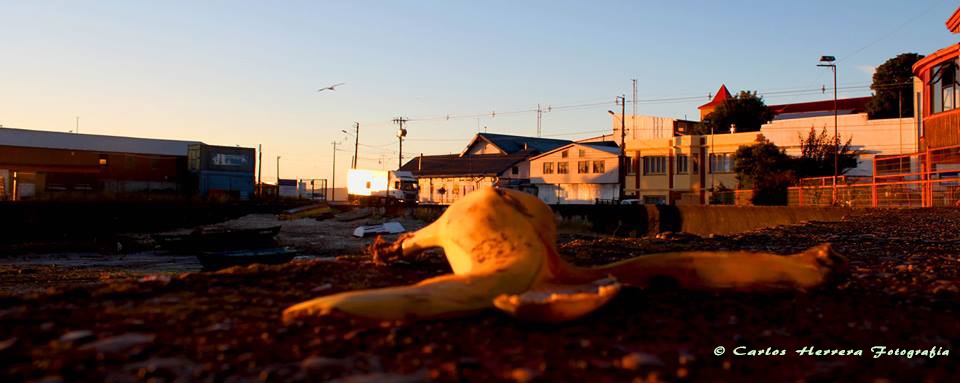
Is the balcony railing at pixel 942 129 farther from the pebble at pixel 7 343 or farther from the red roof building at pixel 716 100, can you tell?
the red roof building at pixel 716 100

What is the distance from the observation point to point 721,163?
58.3 m

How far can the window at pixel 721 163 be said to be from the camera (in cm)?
5756

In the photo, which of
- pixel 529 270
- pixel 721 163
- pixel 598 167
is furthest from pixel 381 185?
pixel 529 270

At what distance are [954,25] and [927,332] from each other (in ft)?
80.6

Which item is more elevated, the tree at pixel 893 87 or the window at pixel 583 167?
the tree at pixel 893 87

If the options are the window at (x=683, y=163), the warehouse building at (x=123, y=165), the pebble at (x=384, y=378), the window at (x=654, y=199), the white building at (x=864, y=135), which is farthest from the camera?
the window at (x=654, y=199)

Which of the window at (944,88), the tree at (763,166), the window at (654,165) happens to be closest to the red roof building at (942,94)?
the window at (944,88)

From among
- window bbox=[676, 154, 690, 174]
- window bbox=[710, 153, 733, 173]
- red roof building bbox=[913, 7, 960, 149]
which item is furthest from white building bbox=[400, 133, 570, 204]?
red roof building bbox=[913, 7, 960, 149]

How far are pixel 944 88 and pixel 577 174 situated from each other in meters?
42.9

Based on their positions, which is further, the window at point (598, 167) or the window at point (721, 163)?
the window at point (598, 167)

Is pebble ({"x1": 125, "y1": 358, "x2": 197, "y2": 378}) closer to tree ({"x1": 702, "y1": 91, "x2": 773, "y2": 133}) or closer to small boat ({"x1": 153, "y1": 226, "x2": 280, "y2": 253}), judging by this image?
small boat ({"x1": 153, "y1": 226, "x2": 280, "y2": 253})

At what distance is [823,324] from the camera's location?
13.4 ft

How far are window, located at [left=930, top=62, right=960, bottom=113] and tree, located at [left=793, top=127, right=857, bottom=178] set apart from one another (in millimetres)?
22063

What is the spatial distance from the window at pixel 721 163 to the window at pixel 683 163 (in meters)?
1.99
